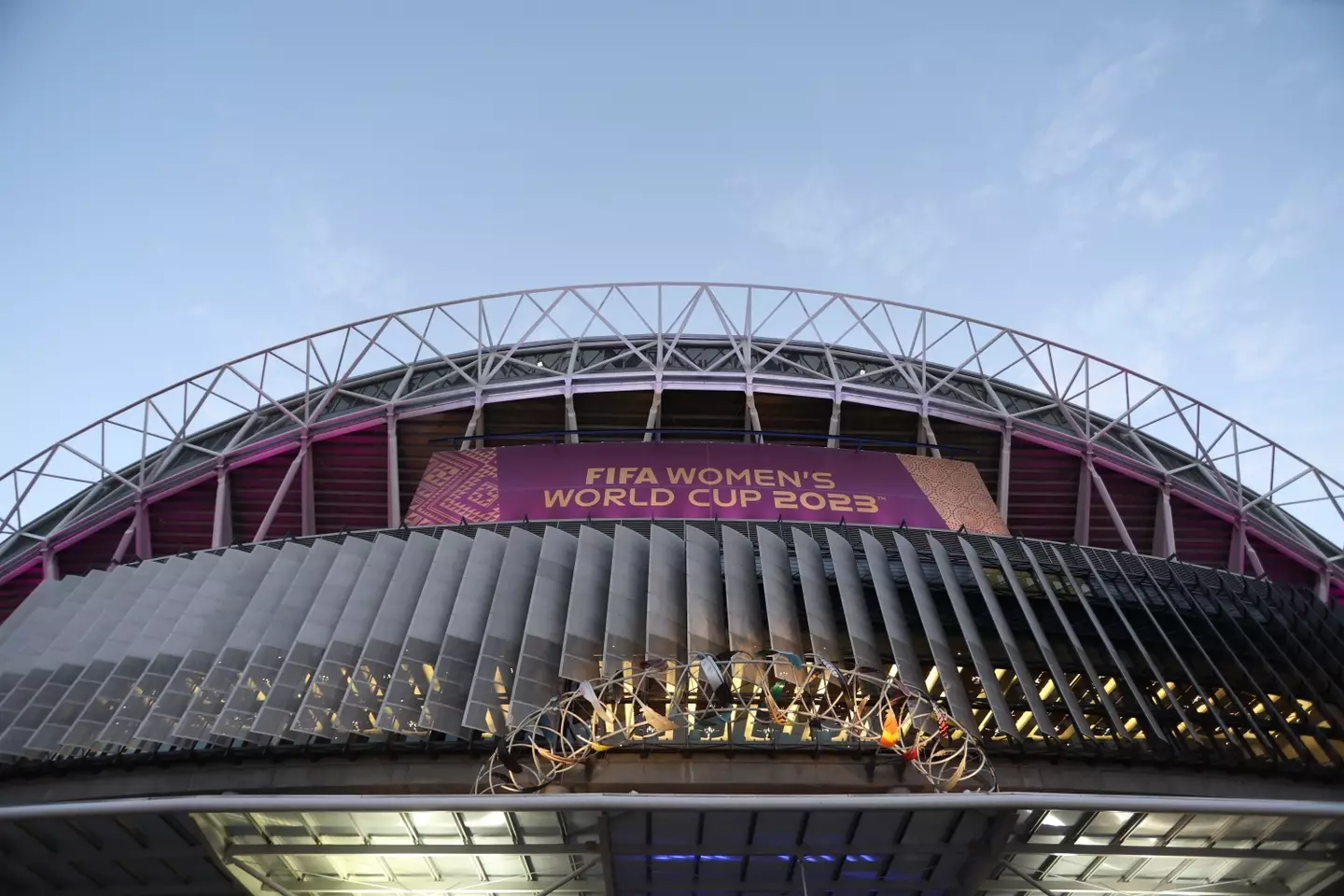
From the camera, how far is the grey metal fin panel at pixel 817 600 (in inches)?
1025

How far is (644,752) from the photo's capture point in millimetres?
23047

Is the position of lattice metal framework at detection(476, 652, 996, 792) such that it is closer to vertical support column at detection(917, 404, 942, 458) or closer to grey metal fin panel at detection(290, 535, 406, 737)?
grey metal fin panel at detection(290, 535, 406, 737)

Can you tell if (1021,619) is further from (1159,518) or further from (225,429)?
(225,429)

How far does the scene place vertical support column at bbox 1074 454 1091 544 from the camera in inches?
1587

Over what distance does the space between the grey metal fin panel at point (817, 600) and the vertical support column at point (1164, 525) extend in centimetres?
1731

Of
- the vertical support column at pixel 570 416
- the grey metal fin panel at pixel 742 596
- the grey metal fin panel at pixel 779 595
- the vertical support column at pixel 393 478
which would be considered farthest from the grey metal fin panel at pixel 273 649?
the grey metal fin panel at pixel 779 595

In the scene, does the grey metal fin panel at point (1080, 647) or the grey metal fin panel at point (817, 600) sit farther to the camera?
the grey metal fin panel at point (817, 600)

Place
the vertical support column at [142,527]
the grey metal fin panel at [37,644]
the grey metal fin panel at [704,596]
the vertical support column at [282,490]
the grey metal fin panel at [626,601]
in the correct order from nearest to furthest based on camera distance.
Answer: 1. the grey metal fin panel at [626,601]
2. the grey metal fin panel at [704,596]
3. the grey metal fin panel at [37,644]
4. the vertical support column at [282,490]
5. the vertical support column at [142,527]

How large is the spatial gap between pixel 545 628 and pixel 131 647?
1268 centimetres

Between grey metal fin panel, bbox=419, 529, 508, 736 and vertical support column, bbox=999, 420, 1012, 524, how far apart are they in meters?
20.7

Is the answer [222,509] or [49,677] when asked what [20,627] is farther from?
[222,509]

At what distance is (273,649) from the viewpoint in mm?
27094

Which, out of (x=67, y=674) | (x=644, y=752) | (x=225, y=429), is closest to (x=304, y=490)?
(x=225, y=429)

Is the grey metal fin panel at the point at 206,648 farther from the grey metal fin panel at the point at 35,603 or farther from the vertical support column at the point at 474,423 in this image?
the vertical support column at the point at 474,423
